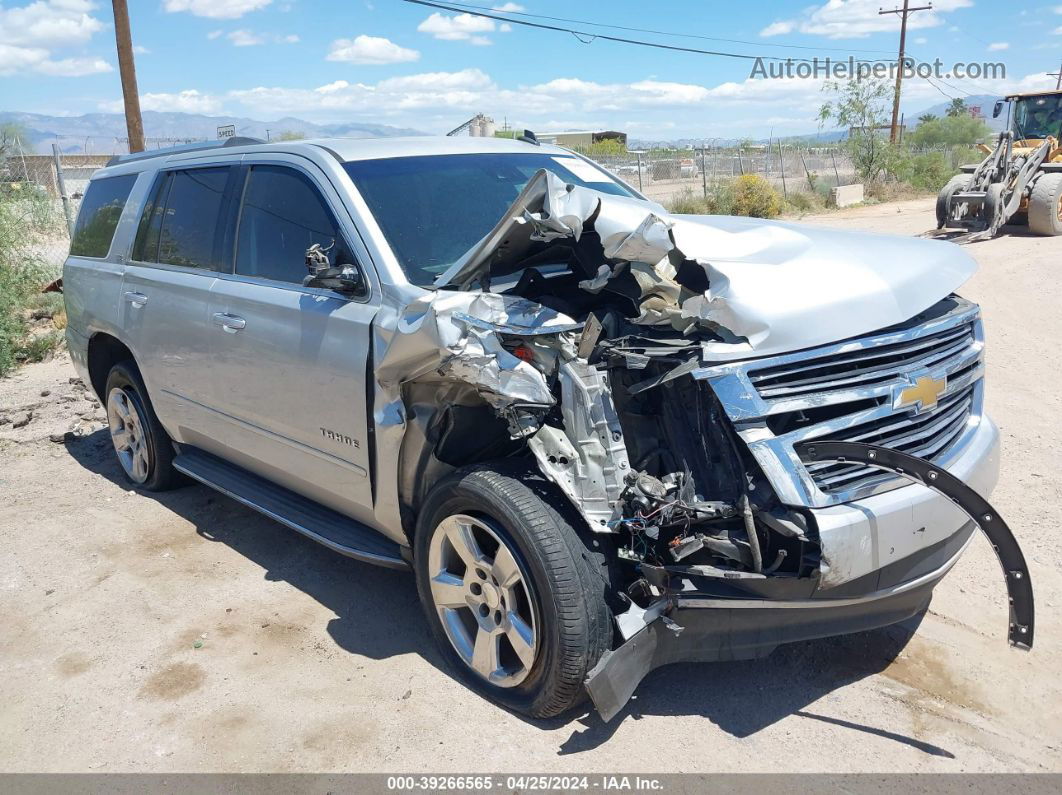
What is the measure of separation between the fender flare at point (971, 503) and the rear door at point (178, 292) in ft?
10.3

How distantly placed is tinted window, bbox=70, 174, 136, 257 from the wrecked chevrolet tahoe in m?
2.07

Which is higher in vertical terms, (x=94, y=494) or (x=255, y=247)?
(x=255, y=247)

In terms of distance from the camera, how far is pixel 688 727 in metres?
3.16

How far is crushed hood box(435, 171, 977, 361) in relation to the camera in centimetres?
288

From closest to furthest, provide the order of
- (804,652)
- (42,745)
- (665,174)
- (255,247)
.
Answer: (42,745) → (804,652) → (255,247) → (665,174)

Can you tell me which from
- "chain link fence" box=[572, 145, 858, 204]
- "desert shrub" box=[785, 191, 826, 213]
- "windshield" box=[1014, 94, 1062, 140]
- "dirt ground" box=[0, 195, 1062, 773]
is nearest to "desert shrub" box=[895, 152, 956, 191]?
"chain link fence" box=[572, 145, 858, 204]

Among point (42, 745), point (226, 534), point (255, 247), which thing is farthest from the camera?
point (226, 534)

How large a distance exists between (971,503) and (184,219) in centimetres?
419

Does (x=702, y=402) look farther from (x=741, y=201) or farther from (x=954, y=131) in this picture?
(x=954, y=131)

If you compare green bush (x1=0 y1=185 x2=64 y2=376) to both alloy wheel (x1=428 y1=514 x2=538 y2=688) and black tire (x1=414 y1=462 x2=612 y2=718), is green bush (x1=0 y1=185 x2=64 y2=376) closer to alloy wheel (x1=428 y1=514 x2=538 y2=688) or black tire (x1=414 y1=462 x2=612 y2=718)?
alloy wheel (x1=428 y1=514 x2=538 y2=688)

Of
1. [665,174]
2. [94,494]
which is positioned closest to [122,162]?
[94,494]

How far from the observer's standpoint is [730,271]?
2.98m

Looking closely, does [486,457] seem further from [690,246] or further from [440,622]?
[690,246]

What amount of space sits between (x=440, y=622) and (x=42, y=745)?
1550 millimetres
